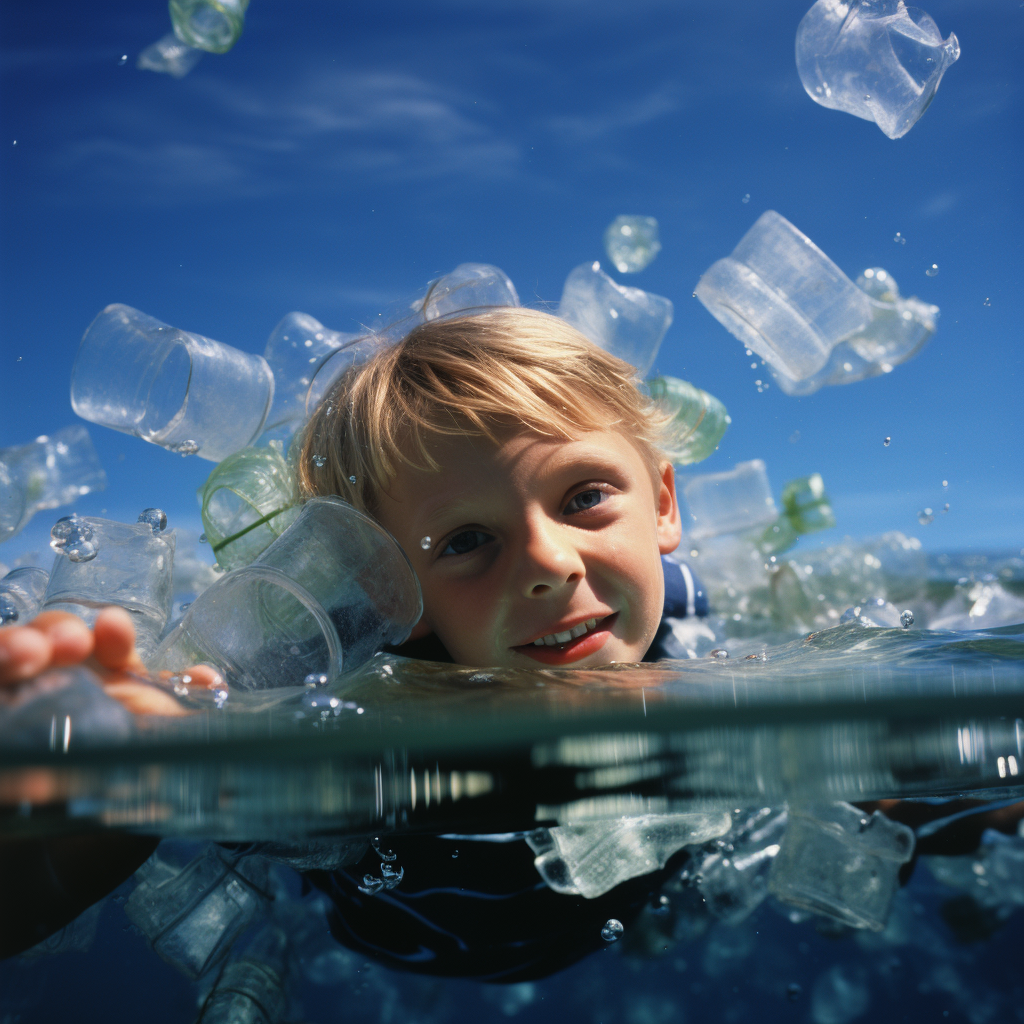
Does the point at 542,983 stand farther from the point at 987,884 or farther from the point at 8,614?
the point at 8,614

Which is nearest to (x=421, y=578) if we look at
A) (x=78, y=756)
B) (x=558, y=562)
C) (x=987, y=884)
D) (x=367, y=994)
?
(x=558, y=562)

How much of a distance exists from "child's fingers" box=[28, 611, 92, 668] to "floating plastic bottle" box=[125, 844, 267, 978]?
1.36 ft

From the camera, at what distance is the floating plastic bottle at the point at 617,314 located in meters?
3.34

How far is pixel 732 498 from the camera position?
4219 millimetres

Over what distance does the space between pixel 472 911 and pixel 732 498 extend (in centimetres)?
314

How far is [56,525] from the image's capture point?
189 cm

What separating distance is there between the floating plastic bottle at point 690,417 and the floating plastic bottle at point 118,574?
174cm

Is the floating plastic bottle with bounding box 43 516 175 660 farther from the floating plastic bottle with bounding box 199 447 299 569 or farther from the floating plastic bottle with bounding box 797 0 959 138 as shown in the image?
the floating plastic bottle with bounding box 797 0 959 138

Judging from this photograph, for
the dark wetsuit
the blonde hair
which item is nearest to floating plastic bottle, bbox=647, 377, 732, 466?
the blonde hair

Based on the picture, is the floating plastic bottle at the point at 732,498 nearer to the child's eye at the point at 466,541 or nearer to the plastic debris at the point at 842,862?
the child's eye at the point at 466,541

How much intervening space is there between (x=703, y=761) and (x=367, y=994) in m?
0.60

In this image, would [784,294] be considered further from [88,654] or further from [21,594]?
[88,654]

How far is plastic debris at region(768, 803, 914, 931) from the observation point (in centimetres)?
125

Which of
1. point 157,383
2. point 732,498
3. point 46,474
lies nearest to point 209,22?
point 157,383
